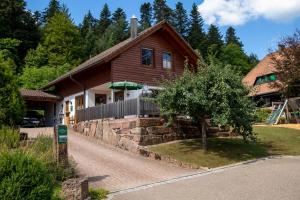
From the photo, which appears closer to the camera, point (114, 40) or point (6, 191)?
point (6, 191)

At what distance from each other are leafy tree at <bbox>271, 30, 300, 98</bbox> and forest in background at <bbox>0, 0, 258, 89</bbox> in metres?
10.0

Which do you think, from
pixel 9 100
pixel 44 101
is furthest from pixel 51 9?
pixel 9 100

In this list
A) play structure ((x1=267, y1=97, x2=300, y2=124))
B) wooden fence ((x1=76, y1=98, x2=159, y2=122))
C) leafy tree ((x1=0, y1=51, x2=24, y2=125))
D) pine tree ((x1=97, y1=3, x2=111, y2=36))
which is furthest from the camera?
pine tree ((x1=97, y1=3, x2=111, y2=36))

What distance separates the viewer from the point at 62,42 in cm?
5778

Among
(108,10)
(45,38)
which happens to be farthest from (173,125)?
(108,10)

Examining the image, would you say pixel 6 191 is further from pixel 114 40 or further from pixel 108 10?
pixel 108 10

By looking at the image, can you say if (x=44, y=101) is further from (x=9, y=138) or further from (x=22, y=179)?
(x=22, y=179)

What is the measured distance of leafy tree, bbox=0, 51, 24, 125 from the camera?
48.6ft

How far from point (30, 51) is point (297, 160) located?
44.0 m

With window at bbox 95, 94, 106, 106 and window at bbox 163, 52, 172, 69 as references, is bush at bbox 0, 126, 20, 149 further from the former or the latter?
window at bbox 163, 52, 172, 69

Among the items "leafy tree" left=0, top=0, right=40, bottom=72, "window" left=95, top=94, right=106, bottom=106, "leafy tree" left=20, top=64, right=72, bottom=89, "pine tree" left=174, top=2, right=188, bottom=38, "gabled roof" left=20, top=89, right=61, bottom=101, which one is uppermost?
"pine tree" left=174, top=2, right=188, bottom=38

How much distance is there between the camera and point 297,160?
1630cm

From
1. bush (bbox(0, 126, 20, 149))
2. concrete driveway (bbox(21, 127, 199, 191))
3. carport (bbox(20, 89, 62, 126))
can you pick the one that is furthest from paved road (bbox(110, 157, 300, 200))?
carport (bbox(20, 89, 62, 126))

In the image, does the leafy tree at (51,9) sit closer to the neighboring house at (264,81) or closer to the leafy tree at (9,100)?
the neighboring house at (264,81)
